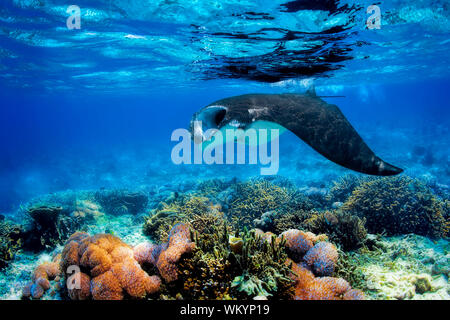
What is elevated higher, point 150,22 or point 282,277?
point 150,22

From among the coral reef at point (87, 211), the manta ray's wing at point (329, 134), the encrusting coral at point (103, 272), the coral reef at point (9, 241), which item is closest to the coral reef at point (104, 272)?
the encrusting coral at point (103, 272)

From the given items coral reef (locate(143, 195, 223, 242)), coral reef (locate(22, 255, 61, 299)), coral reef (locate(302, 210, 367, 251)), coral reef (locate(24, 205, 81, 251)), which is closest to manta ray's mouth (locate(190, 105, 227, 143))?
coral reef (locate(143, 195, 223, 242))

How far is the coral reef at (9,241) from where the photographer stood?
6133 millimetres

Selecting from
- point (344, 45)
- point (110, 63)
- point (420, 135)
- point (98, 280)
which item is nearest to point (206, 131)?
point (98, 280)

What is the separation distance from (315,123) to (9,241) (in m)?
9.08

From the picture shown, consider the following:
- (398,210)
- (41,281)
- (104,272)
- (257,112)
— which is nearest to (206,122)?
(257,112)

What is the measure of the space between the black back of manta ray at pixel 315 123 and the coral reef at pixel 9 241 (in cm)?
710

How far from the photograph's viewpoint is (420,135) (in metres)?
33.2

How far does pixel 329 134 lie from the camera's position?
329 cm

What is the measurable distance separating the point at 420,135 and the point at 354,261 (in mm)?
39484

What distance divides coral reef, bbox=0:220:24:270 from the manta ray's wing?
26.1 feet

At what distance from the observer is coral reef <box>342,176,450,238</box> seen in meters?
6.19
